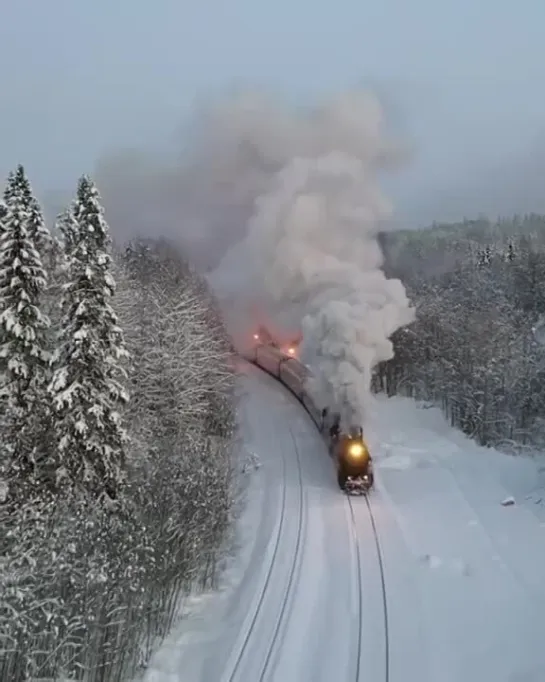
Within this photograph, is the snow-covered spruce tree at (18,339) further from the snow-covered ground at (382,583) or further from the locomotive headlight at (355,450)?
the locomotive headlight at (355,450)

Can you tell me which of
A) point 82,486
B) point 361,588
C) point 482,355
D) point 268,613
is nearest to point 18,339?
point 82,486

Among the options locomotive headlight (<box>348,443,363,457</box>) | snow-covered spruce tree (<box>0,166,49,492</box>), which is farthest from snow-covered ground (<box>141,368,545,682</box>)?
snow-covered spruce tree (<box>0,166,49,492</box>)

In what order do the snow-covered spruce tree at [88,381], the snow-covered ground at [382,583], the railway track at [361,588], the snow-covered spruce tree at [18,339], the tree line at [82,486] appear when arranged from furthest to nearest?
1. the snow-covered spruce tree at [88,381]
2. the snow-covered spruce tree at [18,339]
3. the snow-covered ground at [382,583]
4. the railway track at [361,588]
5. the tree line at [82,486]

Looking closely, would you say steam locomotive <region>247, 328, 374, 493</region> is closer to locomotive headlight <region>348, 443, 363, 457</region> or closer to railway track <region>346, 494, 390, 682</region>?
locomotive headlight <region>348, 443, 363, 457</region>

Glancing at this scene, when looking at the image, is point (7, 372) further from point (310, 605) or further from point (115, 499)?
point (310, 605)

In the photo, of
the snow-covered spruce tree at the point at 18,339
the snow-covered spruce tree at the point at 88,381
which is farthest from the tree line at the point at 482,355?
the snow-covered spruce tree at the point at 18,339

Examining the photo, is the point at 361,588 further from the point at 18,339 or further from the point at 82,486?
the point at 18,339
